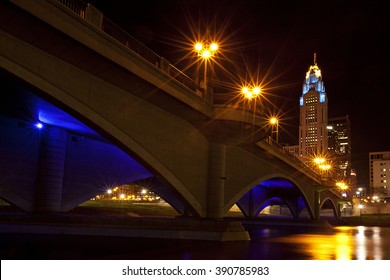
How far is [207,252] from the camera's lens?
19.5 meters

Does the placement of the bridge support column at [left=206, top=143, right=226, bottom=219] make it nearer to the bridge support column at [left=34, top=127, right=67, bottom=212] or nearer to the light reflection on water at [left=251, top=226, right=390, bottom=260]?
the light reflection on water at [left=251, top=226, right=390, bottom=260]

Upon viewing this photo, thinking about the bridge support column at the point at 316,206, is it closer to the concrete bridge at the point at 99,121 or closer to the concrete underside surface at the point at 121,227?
the concrete bridge at the point at 99,121

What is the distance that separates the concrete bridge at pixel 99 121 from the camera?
53.2ft

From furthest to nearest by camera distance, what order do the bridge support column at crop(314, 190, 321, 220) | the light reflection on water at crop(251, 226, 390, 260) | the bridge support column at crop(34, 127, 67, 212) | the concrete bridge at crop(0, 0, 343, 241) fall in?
the bridge support column at crop(314, 190, 321, 220)
the bridge support column at crop(34, 127, 67, 212)
the light reflection on water at crop(251, 226, 390, 260)
the concrete bridge at crop(0, 0, 343, 241)

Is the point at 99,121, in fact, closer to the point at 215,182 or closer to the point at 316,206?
the point at 215,182

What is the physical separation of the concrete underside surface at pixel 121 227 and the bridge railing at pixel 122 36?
847 cm

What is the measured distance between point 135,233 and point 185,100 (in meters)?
8.45

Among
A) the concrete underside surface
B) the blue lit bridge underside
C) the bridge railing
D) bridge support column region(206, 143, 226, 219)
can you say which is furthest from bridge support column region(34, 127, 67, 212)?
the bridge railing

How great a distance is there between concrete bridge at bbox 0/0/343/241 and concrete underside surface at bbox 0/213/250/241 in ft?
6.23

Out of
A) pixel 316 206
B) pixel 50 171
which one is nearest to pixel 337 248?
pixel 50 171

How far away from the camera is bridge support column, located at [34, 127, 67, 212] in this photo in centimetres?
3047

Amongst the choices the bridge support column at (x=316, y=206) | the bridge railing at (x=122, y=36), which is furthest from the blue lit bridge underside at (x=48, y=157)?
the bridge support column at (x=316, y=206)

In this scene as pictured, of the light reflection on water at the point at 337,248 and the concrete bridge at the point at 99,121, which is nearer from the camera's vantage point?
the concrete bridge at the point at 99,121
